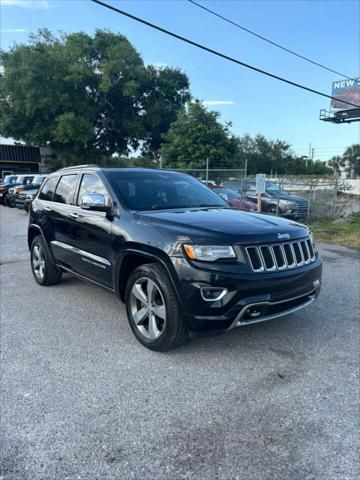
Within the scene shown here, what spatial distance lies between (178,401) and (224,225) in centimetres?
152

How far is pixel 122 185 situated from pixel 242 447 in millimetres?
2883

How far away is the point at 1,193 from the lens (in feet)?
74.6

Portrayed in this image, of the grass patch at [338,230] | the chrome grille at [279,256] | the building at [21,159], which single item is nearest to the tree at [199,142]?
the grass patch at [338,230]

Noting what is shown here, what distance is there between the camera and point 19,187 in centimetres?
1953

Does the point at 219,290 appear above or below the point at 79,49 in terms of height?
below

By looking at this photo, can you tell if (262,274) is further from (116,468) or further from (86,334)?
(86,334)

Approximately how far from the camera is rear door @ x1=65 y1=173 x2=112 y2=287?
4039 millimetres

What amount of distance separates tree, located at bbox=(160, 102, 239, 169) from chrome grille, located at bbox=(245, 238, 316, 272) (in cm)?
1842

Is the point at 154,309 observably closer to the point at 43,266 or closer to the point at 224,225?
the point at 224,225

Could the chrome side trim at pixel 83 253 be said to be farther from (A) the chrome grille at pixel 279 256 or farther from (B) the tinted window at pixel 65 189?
(A) the chrome grille at pixel 279 256

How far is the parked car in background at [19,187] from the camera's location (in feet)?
62.7

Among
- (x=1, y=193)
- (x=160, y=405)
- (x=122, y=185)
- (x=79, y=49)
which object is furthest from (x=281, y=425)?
(x=79, y=49)

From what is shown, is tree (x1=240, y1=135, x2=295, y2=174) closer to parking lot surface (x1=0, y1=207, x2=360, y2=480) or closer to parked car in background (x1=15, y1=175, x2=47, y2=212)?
parked car in background (x1=15, y1=175, x2=47, y2=212)

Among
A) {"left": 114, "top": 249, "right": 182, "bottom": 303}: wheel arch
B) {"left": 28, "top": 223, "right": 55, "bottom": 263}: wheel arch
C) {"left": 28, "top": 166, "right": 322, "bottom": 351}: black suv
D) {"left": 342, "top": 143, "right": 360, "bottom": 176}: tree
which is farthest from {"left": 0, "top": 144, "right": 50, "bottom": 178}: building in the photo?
{"left": 342, "top": 143, "right": 360, "bottom": 176}: tree
